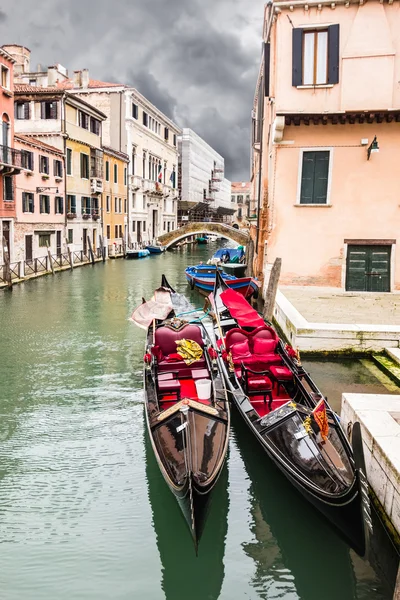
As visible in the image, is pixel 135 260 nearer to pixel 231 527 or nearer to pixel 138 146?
pixel 138 146

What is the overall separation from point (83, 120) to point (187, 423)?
24.5 metres

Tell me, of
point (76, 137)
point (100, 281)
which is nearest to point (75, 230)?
point (76, 137)

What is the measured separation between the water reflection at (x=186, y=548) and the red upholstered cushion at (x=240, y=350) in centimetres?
203

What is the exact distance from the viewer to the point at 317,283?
13.1 m

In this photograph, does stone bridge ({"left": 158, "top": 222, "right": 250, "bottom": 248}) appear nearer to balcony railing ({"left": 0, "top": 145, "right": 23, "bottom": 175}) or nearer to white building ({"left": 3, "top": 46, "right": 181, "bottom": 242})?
white building ({"left": 3, "top": 46, "right": 181, "bottom": 242})

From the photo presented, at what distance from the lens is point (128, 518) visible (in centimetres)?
474

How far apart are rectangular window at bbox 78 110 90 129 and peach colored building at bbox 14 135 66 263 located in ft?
9.26

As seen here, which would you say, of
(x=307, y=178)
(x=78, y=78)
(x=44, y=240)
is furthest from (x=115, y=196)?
(x=307, y=178)

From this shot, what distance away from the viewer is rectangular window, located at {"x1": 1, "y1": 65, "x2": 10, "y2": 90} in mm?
18484

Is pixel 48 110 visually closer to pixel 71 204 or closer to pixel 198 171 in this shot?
pixel 71 204

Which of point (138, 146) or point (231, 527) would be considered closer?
point (231, 527)

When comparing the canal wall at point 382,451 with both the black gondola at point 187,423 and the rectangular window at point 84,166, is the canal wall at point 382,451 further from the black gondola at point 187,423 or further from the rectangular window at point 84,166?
the rectangular window at point 84,166

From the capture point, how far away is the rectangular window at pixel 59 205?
24056mm

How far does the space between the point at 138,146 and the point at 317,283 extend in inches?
1001
